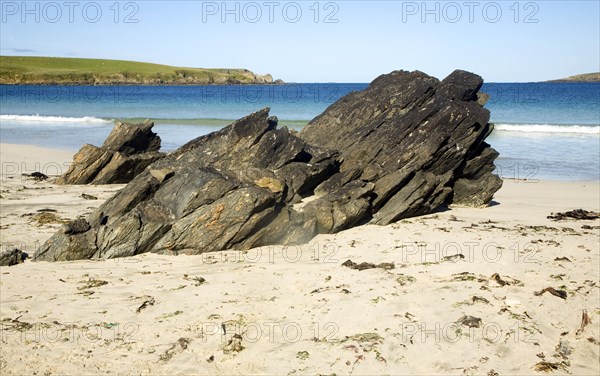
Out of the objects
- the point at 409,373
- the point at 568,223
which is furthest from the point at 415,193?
the point at 409,373

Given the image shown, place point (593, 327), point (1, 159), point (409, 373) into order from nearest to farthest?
point (409, 373) < point (593, 327) < point (1, 159)

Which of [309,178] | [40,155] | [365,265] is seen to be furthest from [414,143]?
[40,155]

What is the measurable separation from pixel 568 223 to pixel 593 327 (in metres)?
6.48

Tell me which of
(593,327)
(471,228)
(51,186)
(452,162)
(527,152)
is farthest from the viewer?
(527,152)

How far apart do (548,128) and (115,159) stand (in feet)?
120

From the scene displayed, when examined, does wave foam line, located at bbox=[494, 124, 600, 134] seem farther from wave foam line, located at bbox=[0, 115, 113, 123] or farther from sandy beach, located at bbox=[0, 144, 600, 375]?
sandy beach, located at bbox=[0, 144, 600, 375]

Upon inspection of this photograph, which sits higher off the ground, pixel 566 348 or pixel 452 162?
pixel 452 162

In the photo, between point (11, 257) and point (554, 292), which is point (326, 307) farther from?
point (11, 257)

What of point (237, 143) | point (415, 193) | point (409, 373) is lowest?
point (409, 373)

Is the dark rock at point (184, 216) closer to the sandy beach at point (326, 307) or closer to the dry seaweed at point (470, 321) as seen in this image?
the sandy beach at point (326, 307)

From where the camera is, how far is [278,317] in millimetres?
8656

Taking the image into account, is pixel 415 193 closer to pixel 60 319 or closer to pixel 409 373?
pixel 409 373

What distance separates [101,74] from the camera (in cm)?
14712

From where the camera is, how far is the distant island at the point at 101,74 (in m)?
135
